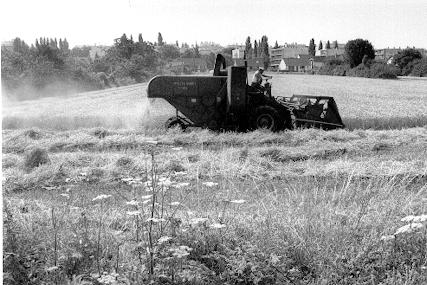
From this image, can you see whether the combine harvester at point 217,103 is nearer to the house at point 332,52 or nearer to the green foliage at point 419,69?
the green foliage at point 419,69

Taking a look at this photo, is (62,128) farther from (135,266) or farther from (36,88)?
(135,266)

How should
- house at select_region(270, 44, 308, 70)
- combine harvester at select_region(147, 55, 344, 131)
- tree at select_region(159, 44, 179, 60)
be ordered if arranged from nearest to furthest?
1. combine harvester at select_region(147, 55, 344, 131)
2. tree at select_region(159, 44, 179, 60)
3. house at select_region(270, 44, 308, 70)

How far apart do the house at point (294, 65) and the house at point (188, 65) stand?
1956cm

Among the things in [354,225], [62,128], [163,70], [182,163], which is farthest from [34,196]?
[163,70]

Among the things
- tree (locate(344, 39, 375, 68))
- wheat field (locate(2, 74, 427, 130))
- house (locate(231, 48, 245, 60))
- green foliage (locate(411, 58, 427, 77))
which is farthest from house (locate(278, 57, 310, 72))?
house (locate(231, 48, 245, 60))

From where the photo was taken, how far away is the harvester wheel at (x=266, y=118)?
10219 mm

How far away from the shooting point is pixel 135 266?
2889 millimetres

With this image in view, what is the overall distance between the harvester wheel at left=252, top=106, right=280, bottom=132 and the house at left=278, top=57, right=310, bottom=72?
27818 millimetres

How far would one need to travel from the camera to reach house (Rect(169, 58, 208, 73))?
15.6 metres

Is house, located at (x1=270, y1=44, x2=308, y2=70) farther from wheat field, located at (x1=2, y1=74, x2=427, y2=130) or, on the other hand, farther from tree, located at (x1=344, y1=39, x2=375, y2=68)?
wheat field, located at (x1=2, y1=74, x2=427, y2=130)

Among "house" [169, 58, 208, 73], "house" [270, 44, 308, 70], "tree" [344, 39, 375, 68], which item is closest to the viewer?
"house" [169, 58, 208, 73]

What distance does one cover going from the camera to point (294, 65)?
3878cm

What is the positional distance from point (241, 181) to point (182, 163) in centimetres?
112

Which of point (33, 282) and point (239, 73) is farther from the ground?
point (239, 73)
